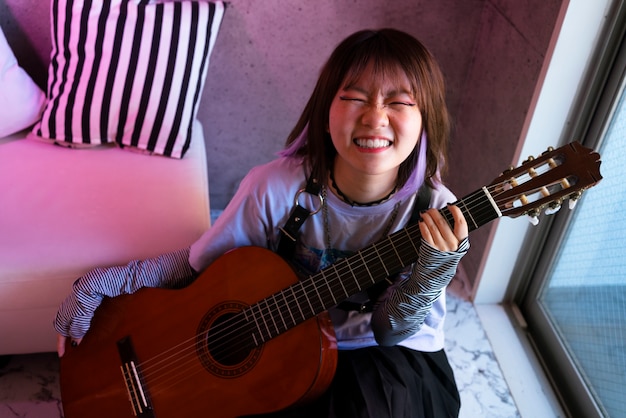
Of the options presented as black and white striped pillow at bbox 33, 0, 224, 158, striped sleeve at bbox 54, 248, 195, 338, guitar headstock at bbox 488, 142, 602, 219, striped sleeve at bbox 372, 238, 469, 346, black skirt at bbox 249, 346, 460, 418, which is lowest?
black skirt at bbox 249, 346, 460, 418

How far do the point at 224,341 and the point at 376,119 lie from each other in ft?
1.66

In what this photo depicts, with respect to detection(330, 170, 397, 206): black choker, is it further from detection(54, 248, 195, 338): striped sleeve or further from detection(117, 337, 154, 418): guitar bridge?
detection(117, 337, 154, 418): guitar bridge

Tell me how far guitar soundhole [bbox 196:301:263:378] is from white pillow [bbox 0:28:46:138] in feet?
2.73

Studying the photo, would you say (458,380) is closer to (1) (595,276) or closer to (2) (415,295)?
(1) (595,276)

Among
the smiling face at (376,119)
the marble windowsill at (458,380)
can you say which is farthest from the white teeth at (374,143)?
the marble windowsill at (458,380)

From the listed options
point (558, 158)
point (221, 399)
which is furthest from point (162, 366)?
point (558, 158)

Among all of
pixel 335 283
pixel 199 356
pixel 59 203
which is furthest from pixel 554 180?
pixel 59 203

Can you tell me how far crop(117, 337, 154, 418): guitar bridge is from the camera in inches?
42.6

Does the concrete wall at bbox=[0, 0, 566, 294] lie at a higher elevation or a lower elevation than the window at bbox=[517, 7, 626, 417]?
higher

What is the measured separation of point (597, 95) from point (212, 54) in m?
1.05

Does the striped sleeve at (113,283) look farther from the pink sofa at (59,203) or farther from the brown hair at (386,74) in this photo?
the brown hair at (386,74)

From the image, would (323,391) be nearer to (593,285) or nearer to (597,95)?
(593,285)

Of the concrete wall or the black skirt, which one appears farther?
the concrete wall

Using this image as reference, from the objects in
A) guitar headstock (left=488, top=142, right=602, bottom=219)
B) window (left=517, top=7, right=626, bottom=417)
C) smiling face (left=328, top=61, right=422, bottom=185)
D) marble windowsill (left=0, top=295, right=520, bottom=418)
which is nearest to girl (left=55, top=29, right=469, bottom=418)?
smiling face (left=328, top=61, right=422, bottom=185)
